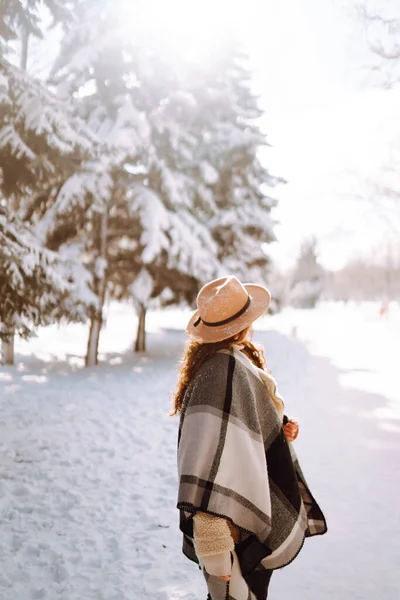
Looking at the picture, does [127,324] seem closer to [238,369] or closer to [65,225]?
[65,225]

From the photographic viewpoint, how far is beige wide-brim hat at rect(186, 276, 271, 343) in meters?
2.26

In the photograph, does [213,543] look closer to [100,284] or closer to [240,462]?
[240,462]

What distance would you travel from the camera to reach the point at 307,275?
73250mm

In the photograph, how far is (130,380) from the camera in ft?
41.3

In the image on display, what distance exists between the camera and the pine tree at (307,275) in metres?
72.9

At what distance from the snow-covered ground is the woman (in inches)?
71.2

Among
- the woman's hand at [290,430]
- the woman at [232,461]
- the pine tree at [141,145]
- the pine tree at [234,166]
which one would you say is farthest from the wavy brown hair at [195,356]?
the pine tree at [234,166]

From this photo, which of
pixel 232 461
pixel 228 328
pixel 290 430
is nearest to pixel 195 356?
pixel 228 328

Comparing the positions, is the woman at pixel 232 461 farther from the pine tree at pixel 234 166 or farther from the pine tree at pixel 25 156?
the pine tree at pixel 234 166

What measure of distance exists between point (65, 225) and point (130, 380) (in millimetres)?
4740

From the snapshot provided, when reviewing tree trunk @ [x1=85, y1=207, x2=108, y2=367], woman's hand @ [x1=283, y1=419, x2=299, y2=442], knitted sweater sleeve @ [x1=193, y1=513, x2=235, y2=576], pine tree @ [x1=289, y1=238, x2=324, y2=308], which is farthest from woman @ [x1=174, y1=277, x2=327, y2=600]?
pine tree @ [x1=289, y1=238, x2=324, y2=308]

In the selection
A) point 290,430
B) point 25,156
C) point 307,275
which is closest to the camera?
point 290,430

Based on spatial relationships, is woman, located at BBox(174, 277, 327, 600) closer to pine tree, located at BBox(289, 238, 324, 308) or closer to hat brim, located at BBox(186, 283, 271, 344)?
hat brim, located at BBox(186, 283, 271, 344)

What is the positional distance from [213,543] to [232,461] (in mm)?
334
